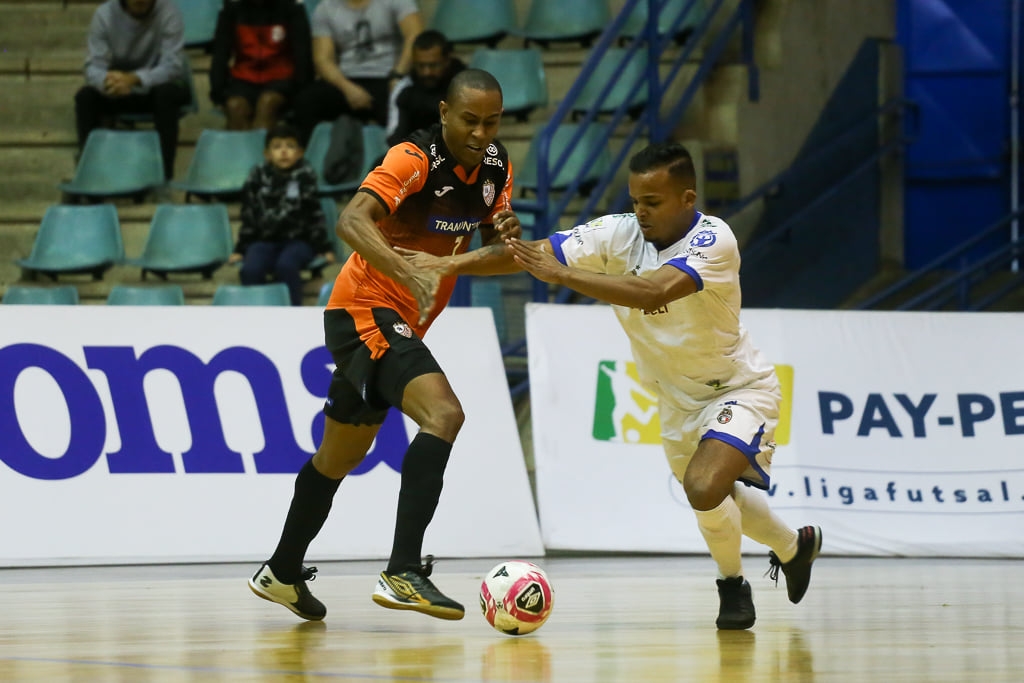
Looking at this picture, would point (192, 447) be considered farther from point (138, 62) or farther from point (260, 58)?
point (138, 62)

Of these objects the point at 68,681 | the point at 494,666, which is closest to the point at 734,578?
the point at 494,666

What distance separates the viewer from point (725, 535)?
5.29 m

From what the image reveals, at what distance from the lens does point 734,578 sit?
17.4ft

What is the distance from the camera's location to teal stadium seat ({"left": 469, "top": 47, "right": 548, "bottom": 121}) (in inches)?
464

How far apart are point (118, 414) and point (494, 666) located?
4.04 meters

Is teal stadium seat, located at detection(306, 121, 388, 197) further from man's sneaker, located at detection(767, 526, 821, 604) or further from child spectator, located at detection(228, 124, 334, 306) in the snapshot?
man's sneaker, located at detection(767, 526, 821, 604)

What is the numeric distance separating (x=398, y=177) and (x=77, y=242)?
6.72 metres

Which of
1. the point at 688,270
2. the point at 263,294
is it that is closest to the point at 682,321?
the point at 688,270

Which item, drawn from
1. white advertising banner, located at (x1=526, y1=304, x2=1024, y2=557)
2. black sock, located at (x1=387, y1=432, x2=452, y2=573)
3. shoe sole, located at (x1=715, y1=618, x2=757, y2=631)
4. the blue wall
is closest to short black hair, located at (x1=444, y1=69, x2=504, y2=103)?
black sock, located at (x1=387, y1=432, x2=452, y2=573)

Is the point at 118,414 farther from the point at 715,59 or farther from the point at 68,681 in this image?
the point at 715,59

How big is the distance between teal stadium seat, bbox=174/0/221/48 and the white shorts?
28.5ft

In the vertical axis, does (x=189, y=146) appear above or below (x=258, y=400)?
above

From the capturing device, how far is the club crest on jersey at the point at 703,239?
5203mm

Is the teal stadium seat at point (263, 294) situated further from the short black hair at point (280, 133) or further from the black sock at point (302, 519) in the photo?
the black sock at point (302, 519)
